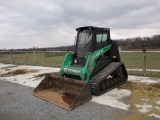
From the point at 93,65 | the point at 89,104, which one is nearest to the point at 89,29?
the point at 93,65

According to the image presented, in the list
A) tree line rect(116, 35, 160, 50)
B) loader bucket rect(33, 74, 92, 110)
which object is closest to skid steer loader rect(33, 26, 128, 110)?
loader bucket rect(33, 74, 92, 110)

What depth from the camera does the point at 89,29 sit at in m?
6.96

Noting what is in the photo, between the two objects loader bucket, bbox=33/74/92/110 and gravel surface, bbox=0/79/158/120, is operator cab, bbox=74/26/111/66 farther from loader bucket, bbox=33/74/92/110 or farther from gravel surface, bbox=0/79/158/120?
gravel surface, bbox=0/79/158/120

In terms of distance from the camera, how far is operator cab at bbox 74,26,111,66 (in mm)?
6789

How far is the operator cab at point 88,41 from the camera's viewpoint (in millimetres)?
6789

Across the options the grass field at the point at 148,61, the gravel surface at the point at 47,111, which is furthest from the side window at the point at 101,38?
the grass field at the point at 148,61

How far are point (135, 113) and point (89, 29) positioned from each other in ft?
11.6

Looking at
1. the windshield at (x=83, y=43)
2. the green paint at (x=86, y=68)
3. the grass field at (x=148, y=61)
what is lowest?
the grass field at (x=148, y=61)

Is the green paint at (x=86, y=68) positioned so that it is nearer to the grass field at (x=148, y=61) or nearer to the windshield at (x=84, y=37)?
the windshield at (x=84, y=37)

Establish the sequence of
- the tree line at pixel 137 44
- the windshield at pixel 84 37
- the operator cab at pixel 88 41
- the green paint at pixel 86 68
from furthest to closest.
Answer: the tree line at pixel 137 44 < the windshield at pixel 84 37 < the operator cab at pixel 88 41 < the green paint at pixel 86 68

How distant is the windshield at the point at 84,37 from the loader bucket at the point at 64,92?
5.13 feet

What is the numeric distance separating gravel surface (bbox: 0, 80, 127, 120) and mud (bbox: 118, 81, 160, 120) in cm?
35

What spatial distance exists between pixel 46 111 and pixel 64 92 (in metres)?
1.38

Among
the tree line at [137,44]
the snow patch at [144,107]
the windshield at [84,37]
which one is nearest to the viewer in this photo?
the snow patch at [144,107]
